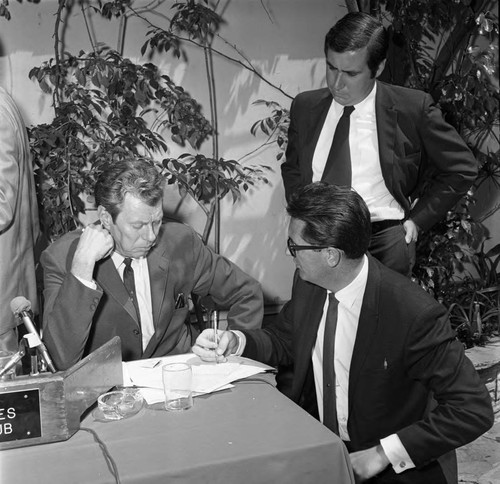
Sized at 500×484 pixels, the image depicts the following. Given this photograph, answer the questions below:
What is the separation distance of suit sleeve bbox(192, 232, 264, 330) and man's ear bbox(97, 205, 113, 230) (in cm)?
34

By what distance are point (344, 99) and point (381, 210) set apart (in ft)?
1.38

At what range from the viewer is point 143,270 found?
8.31ft

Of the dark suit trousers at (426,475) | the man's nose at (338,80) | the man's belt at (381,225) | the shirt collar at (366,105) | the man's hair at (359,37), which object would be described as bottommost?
the dark suit trousers at (426,475)

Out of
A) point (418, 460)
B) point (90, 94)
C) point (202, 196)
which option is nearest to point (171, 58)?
point (90, 94)

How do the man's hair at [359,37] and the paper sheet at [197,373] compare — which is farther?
the man's hair at [359,37]

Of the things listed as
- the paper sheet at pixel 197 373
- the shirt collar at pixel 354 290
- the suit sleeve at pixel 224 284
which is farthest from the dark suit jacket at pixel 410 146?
the paper sheet at pixel 197 373

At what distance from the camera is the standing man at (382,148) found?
9.29 feet

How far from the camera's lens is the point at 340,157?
2883 millimetres

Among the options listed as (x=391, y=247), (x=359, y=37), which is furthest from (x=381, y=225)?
(x=359, y=37)

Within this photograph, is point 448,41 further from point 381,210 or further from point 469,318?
→ point 381,210

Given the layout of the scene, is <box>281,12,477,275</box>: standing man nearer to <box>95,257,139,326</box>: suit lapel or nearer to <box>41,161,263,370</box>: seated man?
<box>41,161,263,370</box>: seated man

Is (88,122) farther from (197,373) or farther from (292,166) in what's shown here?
(197,373)

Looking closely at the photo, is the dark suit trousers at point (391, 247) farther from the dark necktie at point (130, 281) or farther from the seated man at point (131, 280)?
the dark necktie at point (130, 281)

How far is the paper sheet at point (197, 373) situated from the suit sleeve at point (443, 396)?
1.33 feet
